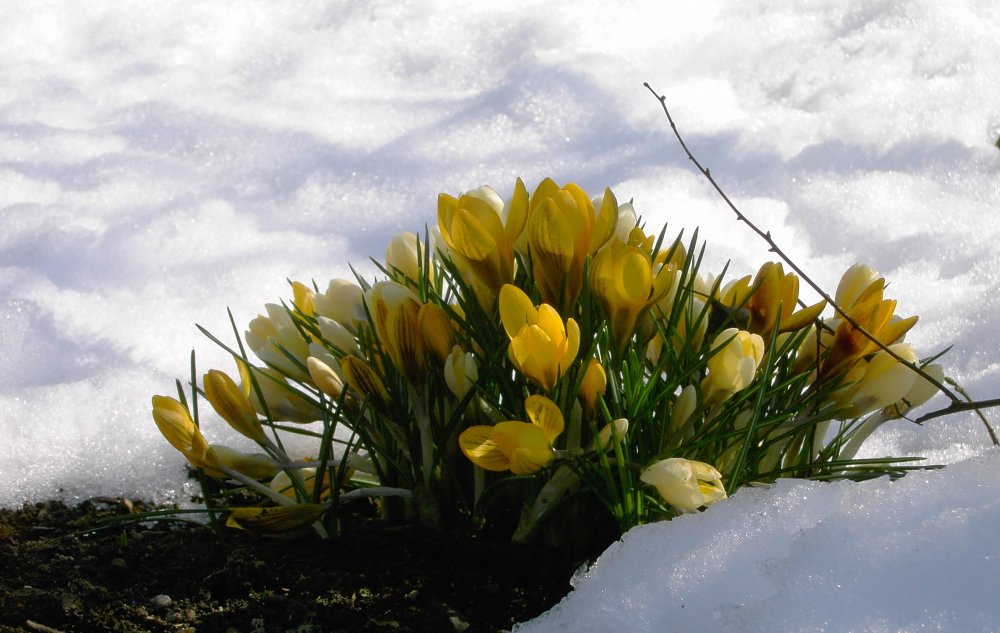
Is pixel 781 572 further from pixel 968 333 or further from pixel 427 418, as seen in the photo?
pixel 968 333

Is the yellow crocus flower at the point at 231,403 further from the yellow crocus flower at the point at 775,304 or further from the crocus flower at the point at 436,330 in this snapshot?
the yellow crocus flower at the point at 775,304

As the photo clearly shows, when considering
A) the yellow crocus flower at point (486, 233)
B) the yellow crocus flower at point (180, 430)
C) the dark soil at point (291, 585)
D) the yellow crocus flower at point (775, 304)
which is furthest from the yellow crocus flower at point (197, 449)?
the yellow crocus flower at point (775, 304)

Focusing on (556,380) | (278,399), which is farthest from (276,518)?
(556,380)

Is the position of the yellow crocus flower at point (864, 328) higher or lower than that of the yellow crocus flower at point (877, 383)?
higher

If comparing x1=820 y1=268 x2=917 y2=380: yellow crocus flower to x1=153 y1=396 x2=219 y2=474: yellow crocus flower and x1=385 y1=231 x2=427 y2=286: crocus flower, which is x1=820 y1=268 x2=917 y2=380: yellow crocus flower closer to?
x1=385 y1=231 x2=427 y2=286: crocus flower

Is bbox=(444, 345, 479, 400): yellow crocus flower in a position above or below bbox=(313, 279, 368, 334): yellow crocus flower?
below

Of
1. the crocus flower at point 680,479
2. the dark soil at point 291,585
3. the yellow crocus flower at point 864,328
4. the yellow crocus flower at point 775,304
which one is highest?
the yellow crocus flower at point 775,304

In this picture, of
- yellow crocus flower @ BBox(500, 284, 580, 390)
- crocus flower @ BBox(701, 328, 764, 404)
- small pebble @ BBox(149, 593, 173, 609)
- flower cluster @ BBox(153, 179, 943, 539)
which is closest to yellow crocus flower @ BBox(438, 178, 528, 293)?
flower cluster @ BBox(153, 179, 943, 539)

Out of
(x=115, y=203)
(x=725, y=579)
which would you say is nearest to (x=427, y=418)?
(x=725, y=579)
